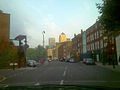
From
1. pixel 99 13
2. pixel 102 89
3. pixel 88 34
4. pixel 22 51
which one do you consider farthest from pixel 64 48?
pixel 102 89

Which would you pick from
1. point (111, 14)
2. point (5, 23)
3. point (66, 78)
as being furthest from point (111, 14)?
point (5, 23)

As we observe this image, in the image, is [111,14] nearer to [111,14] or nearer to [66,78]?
[111,14]

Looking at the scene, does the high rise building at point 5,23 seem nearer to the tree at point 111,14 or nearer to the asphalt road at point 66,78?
the asphalt road at point 66,78

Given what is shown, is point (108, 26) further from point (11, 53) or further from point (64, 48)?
point (64, 48)

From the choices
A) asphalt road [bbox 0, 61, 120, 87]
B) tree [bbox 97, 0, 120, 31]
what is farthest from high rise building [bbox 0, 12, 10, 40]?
tree [bbox 97, 0, 120, 31]

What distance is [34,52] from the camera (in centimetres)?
11444

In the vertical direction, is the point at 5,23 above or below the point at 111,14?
above

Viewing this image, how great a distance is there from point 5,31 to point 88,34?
3270 centimetres

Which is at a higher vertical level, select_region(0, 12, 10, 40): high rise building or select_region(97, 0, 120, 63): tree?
select_region(0, 12, 10, 40): high rise building

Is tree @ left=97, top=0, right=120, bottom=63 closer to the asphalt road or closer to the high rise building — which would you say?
the asphalt road

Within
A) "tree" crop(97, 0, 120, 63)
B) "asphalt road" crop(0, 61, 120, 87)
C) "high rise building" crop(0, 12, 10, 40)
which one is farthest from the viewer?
"high rise building" crop(0, 12, 10, 40)

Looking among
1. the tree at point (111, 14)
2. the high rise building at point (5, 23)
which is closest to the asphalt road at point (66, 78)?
the tree at point (111, 14)

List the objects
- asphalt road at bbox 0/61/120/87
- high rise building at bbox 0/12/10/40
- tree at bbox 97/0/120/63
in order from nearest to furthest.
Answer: asphalt road at bbox 0/61/120/87, tree at bbox 97/0/120/63, high rise building at bbox 0/12/10/40

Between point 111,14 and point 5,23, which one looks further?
point 5,23
